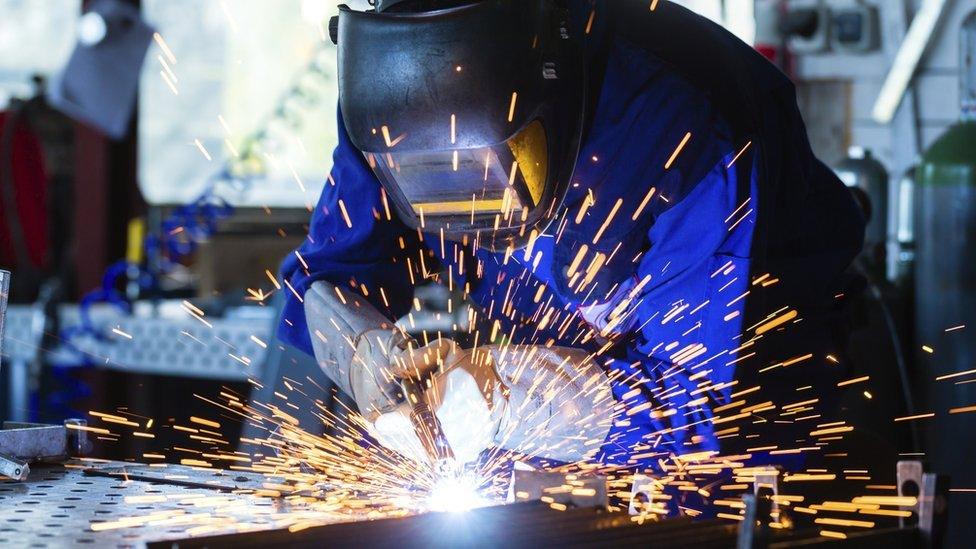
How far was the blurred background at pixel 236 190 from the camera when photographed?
9.68 feet

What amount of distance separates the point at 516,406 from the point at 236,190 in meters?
3.15

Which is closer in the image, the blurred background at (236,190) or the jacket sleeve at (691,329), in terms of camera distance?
the jacket sleeve at (691,329)

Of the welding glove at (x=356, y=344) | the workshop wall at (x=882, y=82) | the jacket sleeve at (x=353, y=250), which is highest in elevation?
the workshop wall at (x=882, y=82)

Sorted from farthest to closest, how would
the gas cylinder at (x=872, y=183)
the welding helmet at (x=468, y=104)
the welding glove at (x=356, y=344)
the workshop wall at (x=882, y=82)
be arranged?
the workshop wall at (x=882, y=82) < the gas cylinder at (x=872, y=183) < the welding glove at (x=356, y=344) < the welding helmet at (x=468, y=104)

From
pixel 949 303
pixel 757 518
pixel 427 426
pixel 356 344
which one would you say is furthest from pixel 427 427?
pixel 949 303

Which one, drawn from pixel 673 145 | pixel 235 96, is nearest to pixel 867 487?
pixel 673 145

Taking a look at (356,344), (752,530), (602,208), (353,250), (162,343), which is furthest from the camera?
(162,343)

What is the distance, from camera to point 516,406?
171 centimetres

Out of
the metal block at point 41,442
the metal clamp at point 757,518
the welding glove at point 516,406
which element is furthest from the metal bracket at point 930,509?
the metal block at point 41,442

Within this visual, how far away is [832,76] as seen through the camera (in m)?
4.47

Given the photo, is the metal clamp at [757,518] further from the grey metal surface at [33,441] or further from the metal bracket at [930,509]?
the grey metal surface at [33,441]

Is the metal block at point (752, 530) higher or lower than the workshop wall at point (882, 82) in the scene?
lower

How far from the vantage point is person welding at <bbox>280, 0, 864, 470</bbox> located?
4.78 feet

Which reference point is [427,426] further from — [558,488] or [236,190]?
[236,190]
